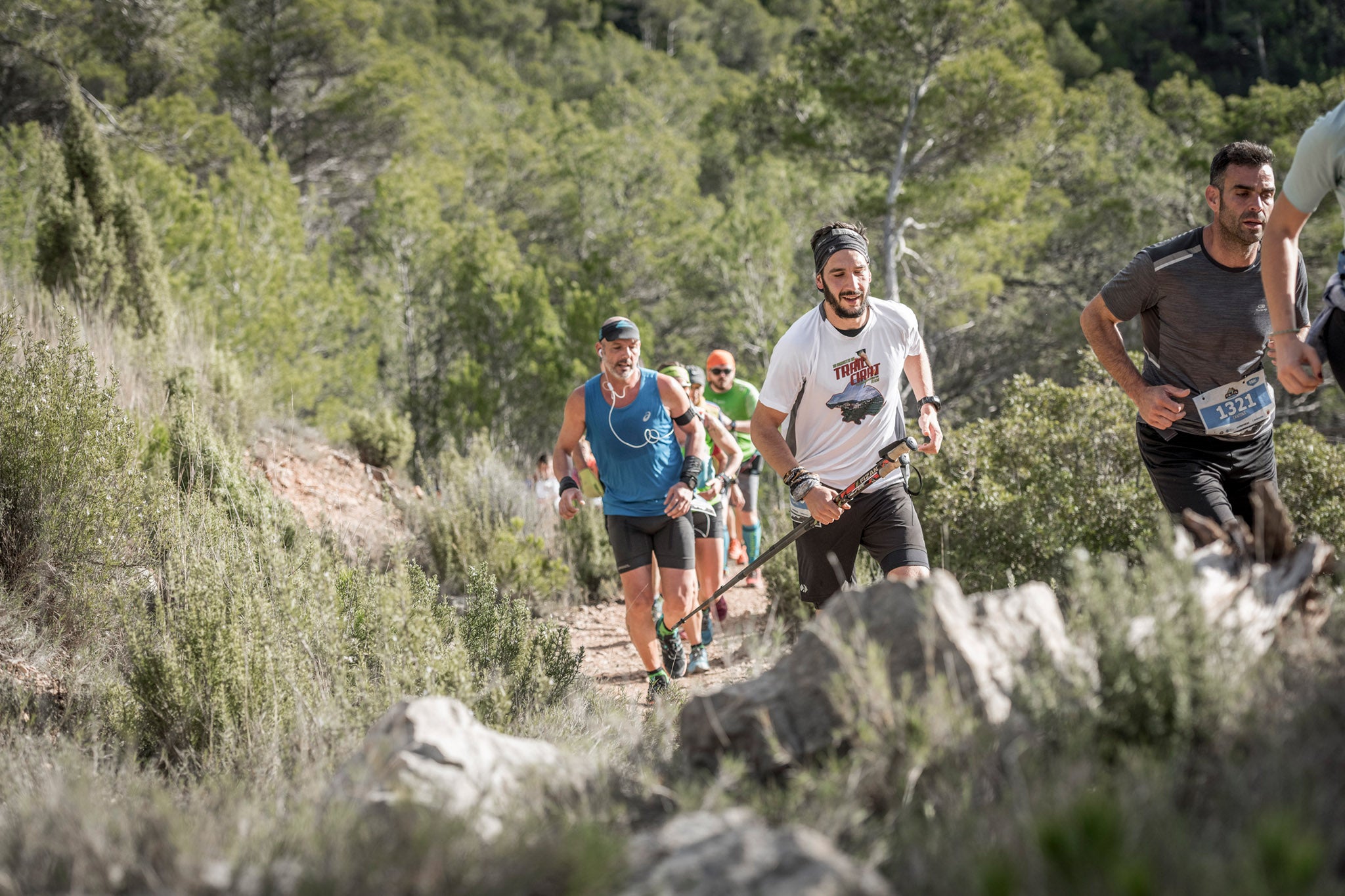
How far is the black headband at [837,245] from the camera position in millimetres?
4078

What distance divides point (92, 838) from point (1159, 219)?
23309mm

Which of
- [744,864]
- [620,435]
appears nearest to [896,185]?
[620,435]

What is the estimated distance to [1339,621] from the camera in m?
2.54

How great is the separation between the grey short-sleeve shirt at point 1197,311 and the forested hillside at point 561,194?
35.7 feet

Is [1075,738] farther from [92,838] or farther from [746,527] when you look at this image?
[746,527]

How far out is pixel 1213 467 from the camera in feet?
12.0

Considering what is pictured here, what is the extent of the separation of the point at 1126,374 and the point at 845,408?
1056mm

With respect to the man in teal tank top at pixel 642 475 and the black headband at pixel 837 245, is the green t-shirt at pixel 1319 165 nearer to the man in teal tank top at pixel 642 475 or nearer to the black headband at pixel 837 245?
the black headband at pixel 837 245

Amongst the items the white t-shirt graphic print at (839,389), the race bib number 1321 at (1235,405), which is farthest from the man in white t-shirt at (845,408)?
the race bib number 1321 at (1235,405)

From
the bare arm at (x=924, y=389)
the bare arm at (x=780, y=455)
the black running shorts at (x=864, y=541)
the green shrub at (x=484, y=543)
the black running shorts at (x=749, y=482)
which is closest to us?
the bare arm at (x=780, y=455)

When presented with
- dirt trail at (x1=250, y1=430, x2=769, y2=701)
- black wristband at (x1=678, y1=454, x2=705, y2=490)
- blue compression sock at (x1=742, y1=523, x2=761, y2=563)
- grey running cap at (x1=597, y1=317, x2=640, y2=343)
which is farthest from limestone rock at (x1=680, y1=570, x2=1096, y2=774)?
blue compression sock at (x1=742, y1=523, x2=761, y2=563)

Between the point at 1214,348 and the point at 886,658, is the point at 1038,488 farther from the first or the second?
the point at 886,658

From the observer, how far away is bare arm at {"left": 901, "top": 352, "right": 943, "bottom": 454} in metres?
4.23

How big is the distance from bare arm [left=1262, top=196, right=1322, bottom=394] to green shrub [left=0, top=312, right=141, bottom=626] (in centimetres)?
483
